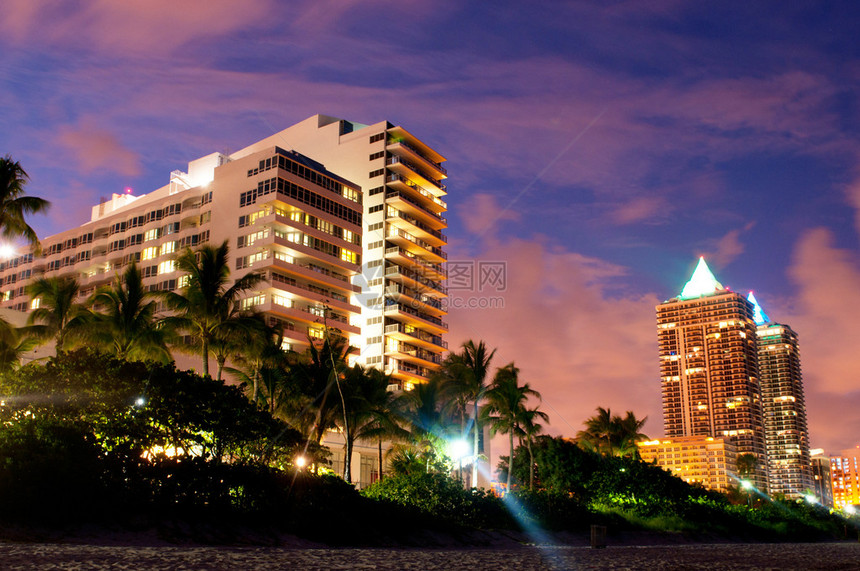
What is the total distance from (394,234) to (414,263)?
5308 millimetres

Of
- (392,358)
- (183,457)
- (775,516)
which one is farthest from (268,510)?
(392,358)

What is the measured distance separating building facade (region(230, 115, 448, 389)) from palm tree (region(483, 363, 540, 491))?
3912 centimetres

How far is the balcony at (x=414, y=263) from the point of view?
112938 mm

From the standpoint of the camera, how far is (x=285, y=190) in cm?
9456

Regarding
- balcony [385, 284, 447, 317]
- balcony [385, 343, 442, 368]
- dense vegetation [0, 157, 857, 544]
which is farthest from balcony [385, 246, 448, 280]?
dense vegetation [0, 157, 857, 544]

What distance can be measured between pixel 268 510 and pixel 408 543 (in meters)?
6.05

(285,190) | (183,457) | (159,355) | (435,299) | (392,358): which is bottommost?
(183,457)

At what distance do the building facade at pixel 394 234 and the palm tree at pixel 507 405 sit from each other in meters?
39.1

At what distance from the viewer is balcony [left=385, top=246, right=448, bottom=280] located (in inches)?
4446

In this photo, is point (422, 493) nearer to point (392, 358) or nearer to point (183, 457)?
point (183, 457)

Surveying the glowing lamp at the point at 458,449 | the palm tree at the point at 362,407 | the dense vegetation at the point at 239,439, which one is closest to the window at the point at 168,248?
the dense vegetation at the point at 239,439

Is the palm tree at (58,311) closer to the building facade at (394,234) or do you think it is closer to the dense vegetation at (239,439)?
the dense vegetation at (239,439)

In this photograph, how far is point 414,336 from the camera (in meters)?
113

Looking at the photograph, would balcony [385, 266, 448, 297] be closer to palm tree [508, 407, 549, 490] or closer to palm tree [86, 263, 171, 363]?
palm tree [508, 407, 549, 490]
